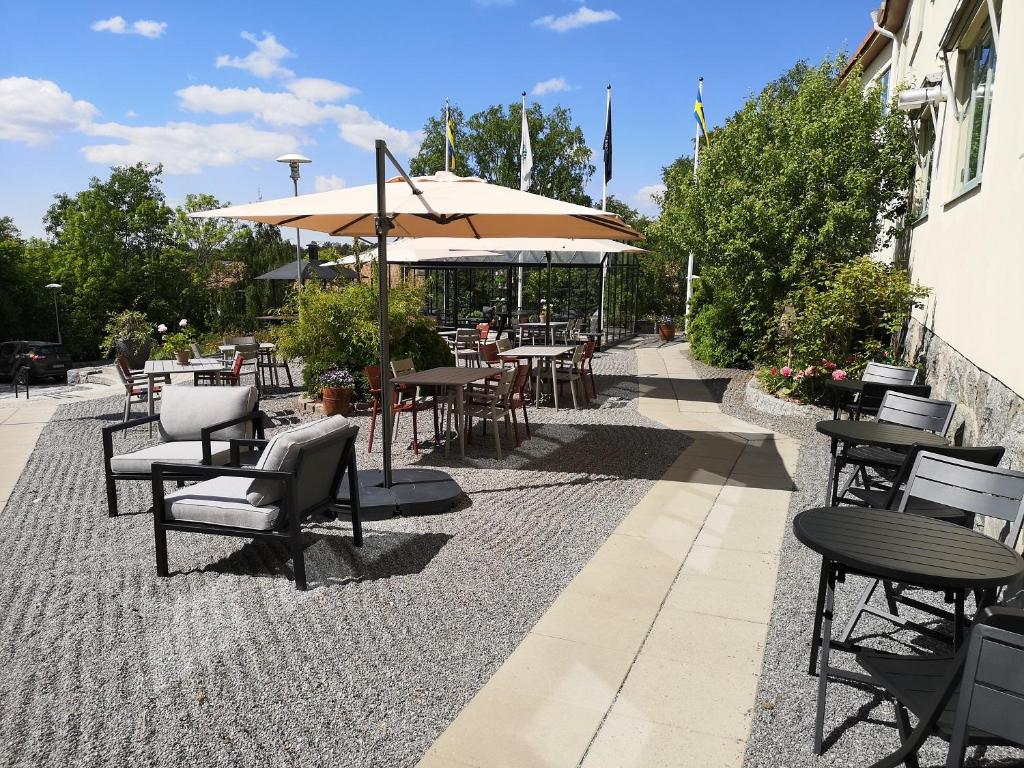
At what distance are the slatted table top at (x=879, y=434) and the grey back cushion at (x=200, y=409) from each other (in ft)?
14.3

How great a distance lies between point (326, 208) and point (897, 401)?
4.41m

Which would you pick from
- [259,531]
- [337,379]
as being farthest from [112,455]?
[337,379]

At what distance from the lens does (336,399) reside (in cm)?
946

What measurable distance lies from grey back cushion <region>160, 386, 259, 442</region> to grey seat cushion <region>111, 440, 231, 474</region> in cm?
27

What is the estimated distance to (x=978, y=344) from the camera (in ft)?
18.0

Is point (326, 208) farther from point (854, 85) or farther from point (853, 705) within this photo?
point (854, 85)

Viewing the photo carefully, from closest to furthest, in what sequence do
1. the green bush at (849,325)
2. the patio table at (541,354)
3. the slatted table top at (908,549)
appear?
1. the slatted table top at (908,549)
2. the green bush at (849,325)
3. the patio table at (541,354)

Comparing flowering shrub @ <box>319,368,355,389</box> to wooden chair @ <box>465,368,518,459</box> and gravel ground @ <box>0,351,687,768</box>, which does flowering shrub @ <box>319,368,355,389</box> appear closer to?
wooden chair @ <box>465,368,518,459</box>

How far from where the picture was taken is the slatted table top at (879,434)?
449cm

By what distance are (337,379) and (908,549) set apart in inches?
311

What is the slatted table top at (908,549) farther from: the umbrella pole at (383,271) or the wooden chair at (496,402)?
the wooden chair at (496,402)

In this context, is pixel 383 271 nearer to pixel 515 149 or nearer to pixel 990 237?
pixel 990 237

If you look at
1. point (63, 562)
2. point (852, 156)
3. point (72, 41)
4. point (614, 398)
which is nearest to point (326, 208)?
point (63, 562)

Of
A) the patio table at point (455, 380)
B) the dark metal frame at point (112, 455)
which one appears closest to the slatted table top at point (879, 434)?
the patio table at point (455, 380)
